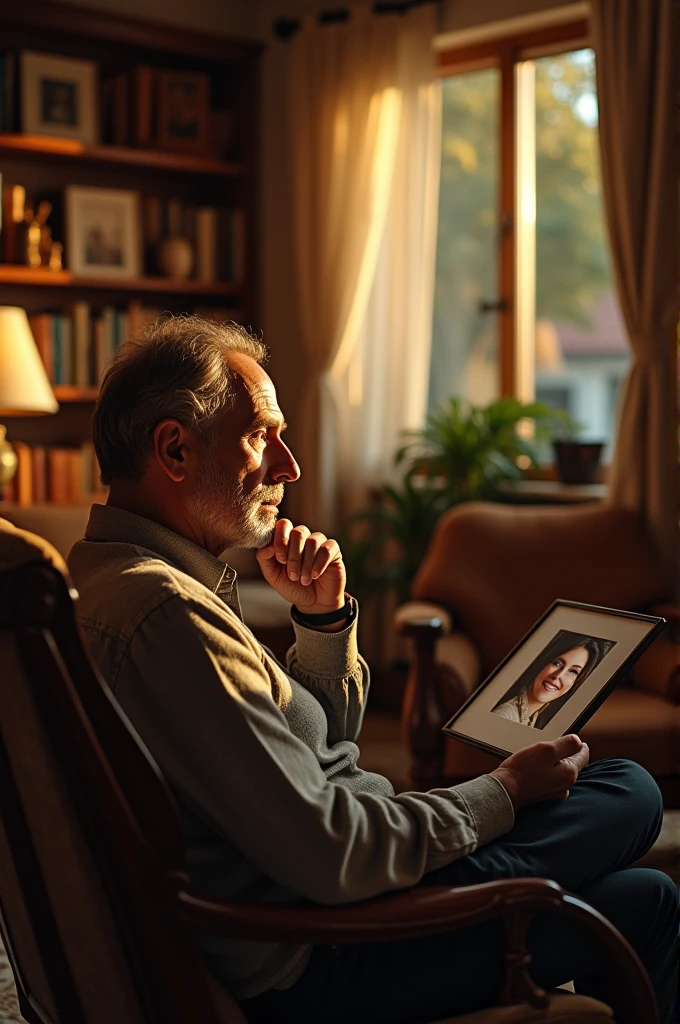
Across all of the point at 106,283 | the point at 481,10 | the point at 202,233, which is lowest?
the point at 106,283

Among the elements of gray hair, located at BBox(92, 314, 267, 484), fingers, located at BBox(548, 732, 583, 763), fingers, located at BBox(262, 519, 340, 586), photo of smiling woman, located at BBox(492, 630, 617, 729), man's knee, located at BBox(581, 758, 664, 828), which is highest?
gray hair, located at BBox(92, 314, 267, 484)

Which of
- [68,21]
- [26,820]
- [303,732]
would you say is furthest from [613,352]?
[26,820]

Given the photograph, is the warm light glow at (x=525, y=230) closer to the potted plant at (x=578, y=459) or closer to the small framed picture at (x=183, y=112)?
the potted plant at (x=578, y=459)

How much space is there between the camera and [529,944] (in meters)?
1.31

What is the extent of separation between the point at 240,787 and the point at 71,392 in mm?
3678

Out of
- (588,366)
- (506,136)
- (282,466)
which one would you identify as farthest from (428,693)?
(506,136)

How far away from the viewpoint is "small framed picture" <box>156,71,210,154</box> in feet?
16.0

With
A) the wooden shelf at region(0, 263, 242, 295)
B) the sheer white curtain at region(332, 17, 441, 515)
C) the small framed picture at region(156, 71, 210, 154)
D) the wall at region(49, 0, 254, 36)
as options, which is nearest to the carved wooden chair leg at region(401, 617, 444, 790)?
the sheer white curtain at region(332, 17, 441, 515)

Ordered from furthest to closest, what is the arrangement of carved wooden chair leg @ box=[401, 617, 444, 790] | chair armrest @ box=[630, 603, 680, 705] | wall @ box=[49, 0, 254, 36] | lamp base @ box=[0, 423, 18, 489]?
wall @ box=[49, 0, 254, 36] < lamp base @ box=[0, 423, 18, 489] < chair armrest @ box=[630, 603, 680, 705] < carved wooden chair leg @ box=[401, 617, 444, 790]

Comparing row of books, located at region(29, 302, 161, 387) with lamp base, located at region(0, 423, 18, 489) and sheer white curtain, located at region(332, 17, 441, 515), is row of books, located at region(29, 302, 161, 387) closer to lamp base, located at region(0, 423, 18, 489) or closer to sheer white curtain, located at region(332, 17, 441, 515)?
lamp base, located at region(0, 423, 18, 489)

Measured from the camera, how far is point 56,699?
1.09m

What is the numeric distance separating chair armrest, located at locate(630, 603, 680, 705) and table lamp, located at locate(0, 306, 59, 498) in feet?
6.75

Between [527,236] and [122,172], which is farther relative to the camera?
[122,172]

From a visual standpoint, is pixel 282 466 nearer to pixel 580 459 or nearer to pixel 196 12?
pixel 580 459
